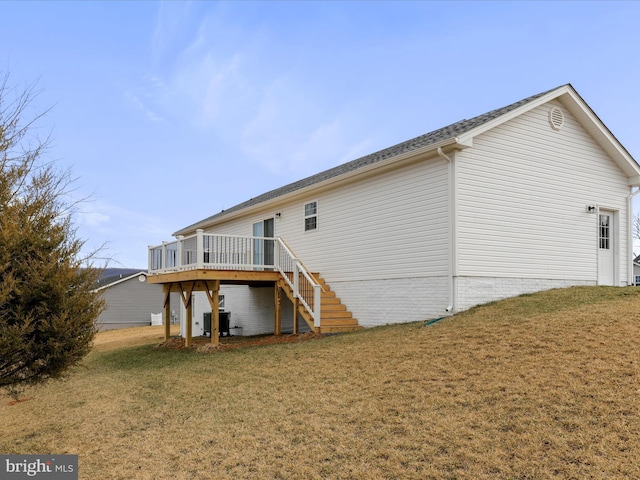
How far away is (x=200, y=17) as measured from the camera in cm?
1190

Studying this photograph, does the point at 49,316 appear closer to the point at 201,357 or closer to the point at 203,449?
the point at 203,449

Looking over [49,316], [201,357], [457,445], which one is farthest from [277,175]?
[457,445]

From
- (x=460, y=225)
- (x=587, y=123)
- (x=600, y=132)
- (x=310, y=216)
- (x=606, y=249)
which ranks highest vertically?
(x=587, y=123)

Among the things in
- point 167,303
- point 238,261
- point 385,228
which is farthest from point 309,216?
point 167,303

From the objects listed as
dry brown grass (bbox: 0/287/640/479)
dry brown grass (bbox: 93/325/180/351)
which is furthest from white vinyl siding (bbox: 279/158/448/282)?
dry brown grass (bbox: 93/325/180/351)

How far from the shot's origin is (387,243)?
40.7 ft

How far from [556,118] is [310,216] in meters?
7.43

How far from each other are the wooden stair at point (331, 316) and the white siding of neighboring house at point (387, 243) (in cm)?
22

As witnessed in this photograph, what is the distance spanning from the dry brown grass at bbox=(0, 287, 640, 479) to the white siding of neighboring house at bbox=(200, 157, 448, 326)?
1.67 m

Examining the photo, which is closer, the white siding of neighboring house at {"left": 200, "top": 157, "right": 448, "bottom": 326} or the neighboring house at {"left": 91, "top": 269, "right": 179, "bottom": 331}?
the white siding of neighboring house at {"left": 200, "top": 157, "right": 448, "bottom": 326}

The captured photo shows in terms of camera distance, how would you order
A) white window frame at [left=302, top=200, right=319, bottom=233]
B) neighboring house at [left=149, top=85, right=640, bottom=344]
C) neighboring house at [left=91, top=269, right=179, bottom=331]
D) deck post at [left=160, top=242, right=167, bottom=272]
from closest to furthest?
neighboring house at [left=149, top=85, right=640, bottom=344] < deck post at [left=160, top=242, right=167, bottom=272] < white window frame at [left=302, top=200, right=319, bottom=233] < neighboring house at [left=91, top=269, right=179, bottom=331]

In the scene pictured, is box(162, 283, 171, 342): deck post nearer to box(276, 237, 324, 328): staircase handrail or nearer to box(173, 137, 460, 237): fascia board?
box(173, 137, 460, 237): fascia board

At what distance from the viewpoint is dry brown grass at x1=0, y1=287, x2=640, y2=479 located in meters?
4.55

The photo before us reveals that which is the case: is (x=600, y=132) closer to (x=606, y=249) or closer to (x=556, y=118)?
(x=556, y=118)
